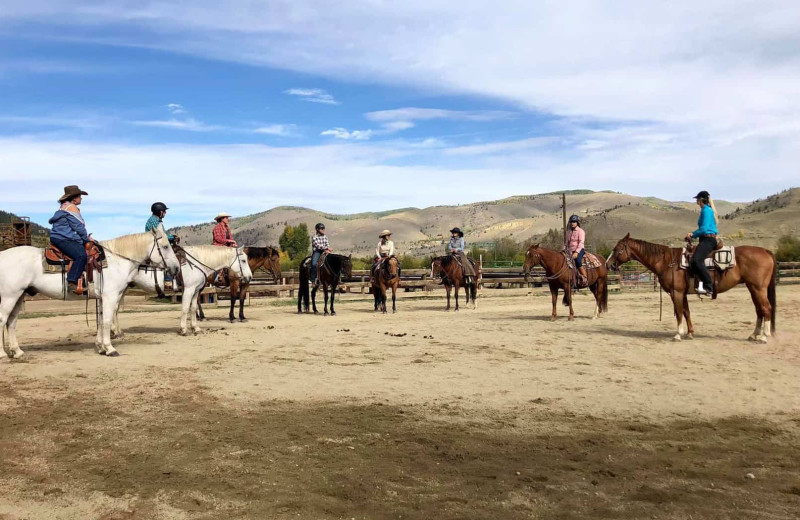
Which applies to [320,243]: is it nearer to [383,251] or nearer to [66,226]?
[383,251]

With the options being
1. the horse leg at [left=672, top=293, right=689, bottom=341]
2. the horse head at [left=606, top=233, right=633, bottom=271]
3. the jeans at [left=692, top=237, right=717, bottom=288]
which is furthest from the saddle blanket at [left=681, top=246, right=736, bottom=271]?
the horse head at [left=606, top=233, right=633, bottom=271]

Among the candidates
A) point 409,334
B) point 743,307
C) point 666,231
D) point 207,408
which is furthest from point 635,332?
point 666,231

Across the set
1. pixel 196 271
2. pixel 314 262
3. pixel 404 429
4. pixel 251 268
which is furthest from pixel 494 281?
pixel 404 429

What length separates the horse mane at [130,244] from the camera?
10.8 meters

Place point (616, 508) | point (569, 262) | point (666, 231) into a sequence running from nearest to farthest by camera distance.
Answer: point (616, 508)
point (569, 262)
point (666, 231)

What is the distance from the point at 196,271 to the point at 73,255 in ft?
12.6

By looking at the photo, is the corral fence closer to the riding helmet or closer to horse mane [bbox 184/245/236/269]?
horse mane [bbox 184/245/236/269]

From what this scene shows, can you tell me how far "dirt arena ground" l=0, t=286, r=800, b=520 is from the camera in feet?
14.6

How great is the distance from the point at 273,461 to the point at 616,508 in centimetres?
280

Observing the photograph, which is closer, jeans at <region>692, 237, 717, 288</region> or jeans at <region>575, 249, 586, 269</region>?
jeans at <region>692, 237, 717, 288</region>

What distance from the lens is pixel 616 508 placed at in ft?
14.2

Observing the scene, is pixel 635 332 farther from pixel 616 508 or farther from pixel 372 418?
pixel 616 508

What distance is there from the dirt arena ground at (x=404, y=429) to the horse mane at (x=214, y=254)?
8.70 feet

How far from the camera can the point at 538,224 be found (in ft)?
453
